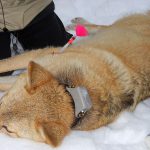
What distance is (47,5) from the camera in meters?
4.41

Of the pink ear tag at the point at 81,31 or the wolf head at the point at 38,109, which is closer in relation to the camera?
the wolf head at the point at 38,109

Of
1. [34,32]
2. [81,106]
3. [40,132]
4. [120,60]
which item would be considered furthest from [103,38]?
[40,132]

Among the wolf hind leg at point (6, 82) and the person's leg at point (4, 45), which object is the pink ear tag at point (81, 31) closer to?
the person's leg at point (4, 45)

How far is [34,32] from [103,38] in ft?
2.66

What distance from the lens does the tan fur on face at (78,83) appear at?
117 inches

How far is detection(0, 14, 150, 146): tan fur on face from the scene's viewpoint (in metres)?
2.96

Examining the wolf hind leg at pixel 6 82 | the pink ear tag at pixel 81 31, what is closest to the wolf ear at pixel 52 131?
the wolf hind leg at pixel 6 82

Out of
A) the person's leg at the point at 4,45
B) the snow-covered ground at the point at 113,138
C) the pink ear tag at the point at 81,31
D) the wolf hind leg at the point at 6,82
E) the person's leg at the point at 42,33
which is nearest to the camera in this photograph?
the snow-covered ground at the point at 113,138

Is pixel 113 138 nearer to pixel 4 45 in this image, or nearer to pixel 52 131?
pixel 52 131

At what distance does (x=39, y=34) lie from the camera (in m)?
4.41

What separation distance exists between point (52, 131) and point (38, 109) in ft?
0.64

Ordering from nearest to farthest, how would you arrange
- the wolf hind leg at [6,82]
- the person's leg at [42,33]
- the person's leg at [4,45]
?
the wolf hind leg at [6,82] < the person's leg at [4,45] < the person's leg at [42,33]

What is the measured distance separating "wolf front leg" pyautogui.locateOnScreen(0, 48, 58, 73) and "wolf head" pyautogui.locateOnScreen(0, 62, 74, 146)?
0.87 metres

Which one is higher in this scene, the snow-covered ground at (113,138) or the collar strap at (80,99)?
the collar strap at (80,99)
